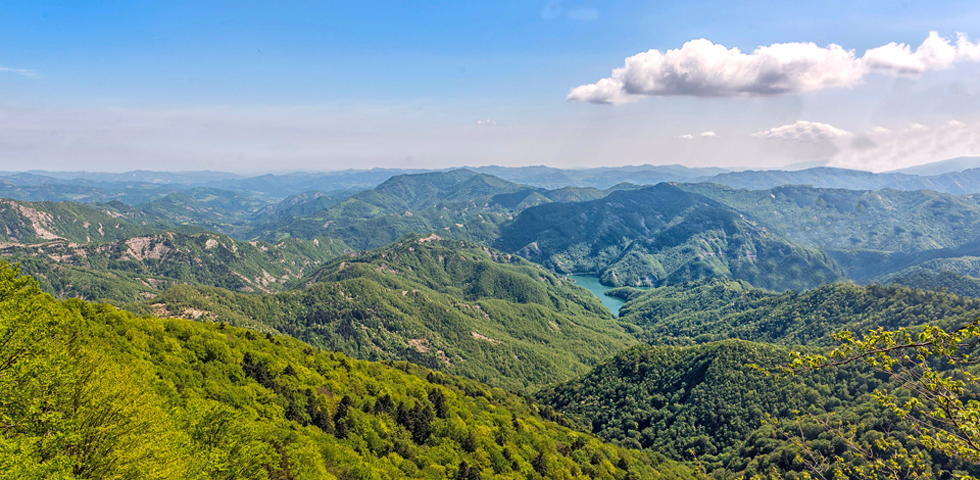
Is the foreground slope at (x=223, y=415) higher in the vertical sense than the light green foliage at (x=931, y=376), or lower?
lower

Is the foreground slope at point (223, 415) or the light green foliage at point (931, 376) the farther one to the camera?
the foreground slope at point (223, 415)

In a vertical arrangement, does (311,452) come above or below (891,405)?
below

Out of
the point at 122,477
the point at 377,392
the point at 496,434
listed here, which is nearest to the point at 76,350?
the point at 122,477

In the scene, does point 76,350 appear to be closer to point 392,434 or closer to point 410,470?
point 410,470

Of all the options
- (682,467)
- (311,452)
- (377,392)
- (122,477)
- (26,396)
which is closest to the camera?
(26,396)

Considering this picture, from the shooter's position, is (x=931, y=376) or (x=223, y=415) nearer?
(x=931, y=376)

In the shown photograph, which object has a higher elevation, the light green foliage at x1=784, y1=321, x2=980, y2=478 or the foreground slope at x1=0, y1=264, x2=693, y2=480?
the light green foliage at x1=784, y1=321, x2=980, y2=478

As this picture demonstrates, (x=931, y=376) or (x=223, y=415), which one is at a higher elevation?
(x=931, y=376)

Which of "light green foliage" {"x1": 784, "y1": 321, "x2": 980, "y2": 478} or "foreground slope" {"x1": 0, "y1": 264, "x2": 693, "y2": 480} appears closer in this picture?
"light green foliage" {"x1": 784, "y1": 321, "x2": 980, "y2": 478}
